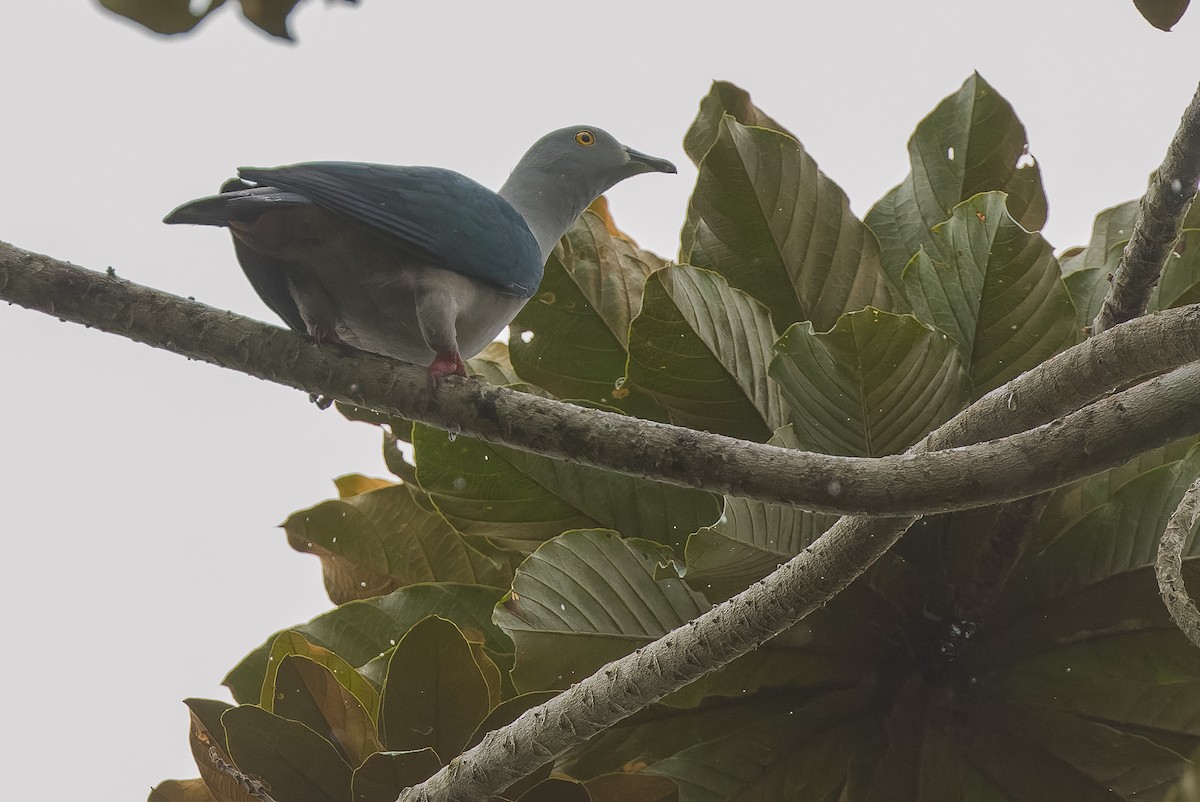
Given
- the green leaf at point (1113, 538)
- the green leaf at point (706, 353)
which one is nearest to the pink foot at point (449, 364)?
the green leaf at point (706, 353)

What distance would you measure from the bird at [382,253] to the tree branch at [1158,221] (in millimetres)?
732

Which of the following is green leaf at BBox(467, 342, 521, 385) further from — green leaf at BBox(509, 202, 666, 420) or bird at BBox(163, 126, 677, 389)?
bird at BBox(163, 126, 677, 389)

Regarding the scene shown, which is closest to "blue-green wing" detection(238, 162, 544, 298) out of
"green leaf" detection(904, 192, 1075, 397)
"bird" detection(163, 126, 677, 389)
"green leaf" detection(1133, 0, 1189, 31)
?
"bird" detection(163, 126, 677, 389)

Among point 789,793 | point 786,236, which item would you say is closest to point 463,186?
point 786,236

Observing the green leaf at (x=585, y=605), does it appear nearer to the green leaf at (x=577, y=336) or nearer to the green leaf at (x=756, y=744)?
the green leaf at (x=756, y=744)

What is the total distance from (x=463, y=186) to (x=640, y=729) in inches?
30.6

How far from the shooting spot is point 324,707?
129 centimetres

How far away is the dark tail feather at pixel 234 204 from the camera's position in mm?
1300

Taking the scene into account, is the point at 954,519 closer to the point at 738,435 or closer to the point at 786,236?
the point at 738,435

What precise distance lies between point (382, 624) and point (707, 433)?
0.79m

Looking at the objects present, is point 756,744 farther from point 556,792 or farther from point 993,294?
point 993,294

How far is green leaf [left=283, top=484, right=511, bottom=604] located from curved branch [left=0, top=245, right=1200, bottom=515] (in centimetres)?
54

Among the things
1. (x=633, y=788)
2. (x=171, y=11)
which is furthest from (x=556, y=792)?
(x=171, y=11)

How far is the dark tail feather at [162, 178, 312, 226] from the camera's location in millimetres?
1300
